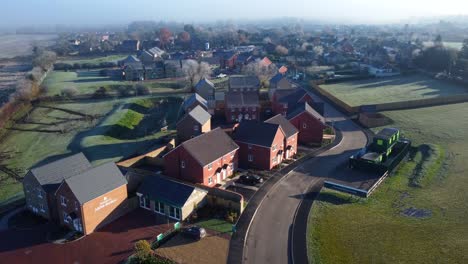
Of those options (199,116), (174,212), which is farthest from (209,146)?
(199,116)

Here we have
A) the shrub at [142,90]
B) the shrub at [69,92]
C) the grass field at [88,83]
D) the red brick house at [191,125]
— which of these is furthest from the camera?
the grass field at [88,83]

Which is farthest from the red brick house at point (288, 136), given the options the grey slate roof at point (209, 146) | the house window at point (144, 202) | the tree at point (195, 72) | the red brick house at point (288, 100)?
the tree at point (195, 72)

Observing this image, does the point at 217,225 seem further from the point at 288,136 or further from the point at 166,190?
the point at 288,136

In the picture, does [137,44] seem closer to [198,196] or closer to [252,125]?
[252,125]

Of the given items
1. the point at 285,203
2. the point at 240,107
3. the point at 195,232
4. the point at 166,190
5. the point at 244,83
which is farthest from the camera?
the point at 244,83

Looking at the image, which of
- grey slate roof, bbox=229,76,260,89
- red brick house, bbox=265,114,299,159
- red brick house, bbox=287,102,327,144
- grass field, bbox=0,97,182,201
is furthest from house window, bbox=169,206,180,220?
grey slate roof, bbox=229,76,260,89

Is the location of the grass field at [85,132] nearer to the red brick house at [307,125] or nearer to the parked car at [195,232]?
the red brick house at [307,125]
